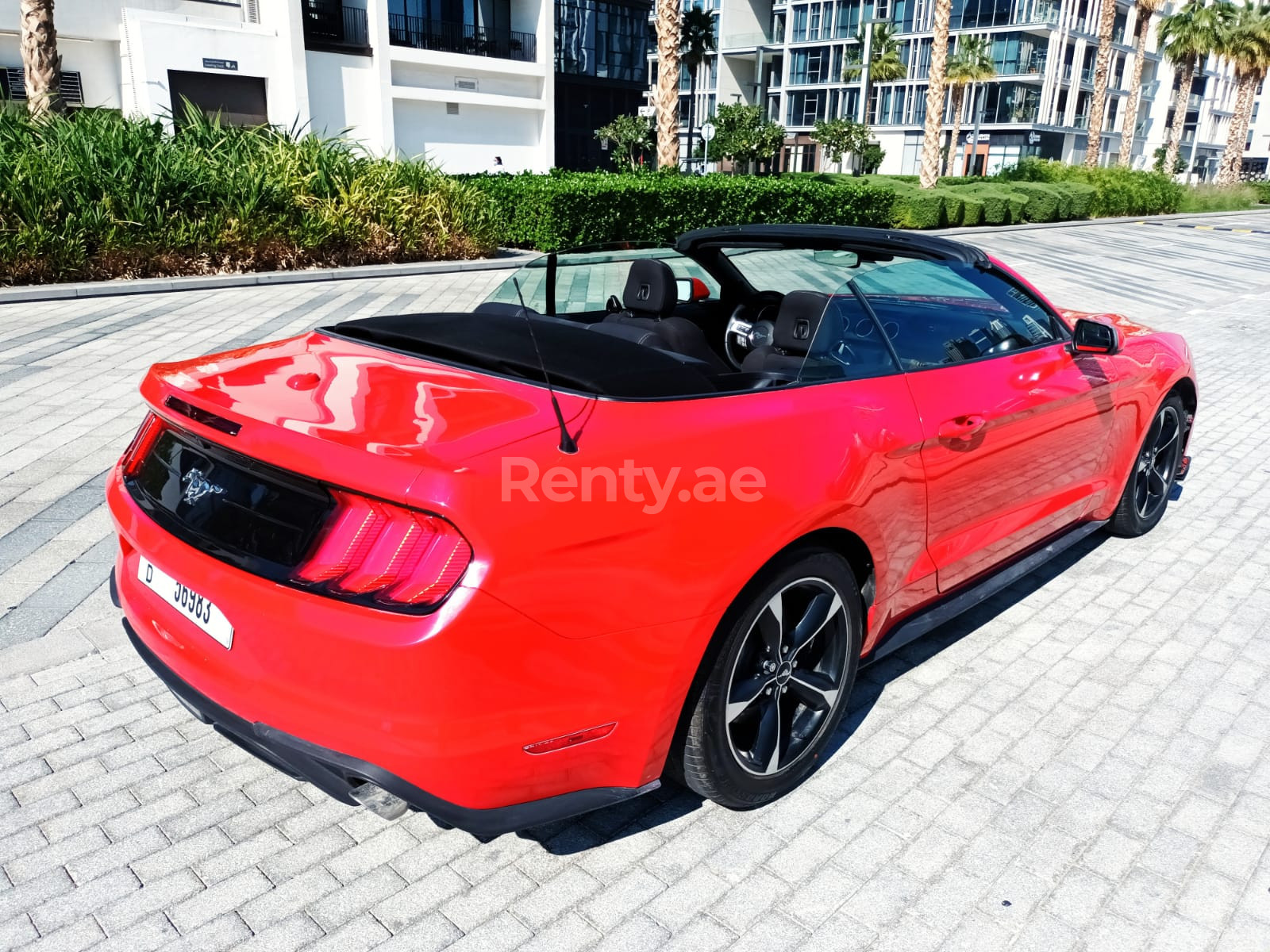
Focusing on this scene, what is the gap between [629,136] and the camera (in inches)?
1773

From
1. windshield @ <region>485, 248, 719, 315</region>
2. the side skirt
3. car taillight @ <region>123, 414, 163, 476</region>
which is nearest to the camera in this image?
car taillight @ <region>123, 414, 163, 476</region>

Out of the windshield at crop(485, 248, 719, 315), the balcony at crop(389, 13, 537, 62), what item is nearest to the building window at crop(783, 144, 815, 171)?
the balcony at crop(389, 13, 537, 62)

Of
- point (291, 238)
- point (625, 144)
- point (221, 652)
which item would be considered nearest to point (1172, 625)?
point (221, 652)

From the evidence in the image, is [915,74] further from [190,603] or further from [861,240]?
[190,603]

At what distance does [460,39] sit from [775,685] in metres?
37.8

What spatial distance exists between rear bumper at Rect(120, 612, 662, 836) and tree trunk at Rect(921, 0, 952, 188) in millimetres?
29071

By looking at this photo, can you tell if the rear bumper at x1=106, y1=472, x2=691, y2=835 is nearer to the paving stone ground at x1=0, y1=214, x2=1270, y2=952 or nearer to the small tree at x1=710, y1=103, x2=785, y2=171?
the paving stone ground at x1=0, y1=214, x2=1270, y2=952

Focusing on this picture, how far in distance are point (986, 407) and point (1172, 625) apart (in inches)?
59.2

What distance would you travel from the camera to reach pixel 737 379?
2781 millimetres

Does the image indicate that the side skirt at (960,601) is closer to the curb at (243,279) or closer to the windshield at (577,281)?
the windshield at (577,281)

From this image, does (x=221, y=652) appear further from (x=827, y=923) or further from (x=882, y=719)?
(x=882, y=719)

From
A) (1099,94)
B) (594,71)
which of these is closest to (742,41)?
(594,71)

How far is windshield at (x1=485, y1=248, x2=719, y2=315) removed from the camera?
12.5 ft
